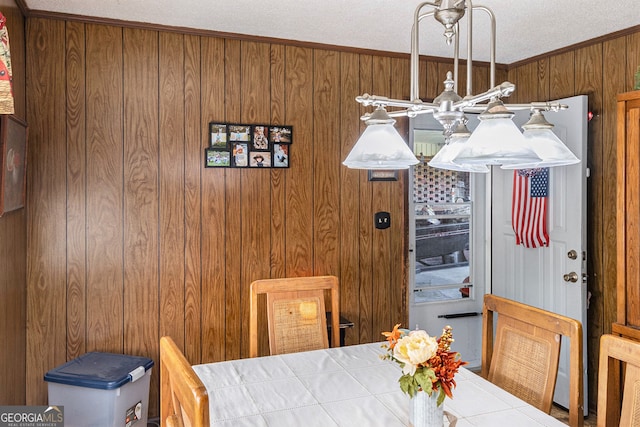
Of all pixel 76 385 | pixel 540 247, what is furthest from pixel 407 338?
pixel 540 247

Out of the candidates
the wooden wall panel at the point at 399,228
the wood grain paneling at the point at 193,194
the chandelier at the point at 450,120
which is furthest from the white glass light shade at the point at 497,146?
the wooden wall panel at the point at 399,228

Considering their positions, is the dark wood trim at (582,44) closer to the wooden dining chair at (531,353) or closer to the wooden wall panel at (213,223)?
the wooden dining chair at (531,353)

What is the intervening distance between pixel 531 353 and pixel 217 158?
206cm

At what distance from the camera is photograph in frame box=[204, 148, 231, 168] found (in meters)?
3.03

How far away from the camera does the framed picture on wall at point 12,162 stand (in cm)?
200

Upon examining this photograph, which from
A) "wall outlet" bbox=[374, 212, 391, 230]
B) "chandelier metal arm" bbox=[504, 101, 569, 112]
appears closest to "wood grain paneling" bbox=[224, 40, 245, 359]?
"wall outlet" bbox=[374, 212, 391, 230]

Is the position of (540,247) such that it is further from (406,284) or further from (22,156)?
(22,156)

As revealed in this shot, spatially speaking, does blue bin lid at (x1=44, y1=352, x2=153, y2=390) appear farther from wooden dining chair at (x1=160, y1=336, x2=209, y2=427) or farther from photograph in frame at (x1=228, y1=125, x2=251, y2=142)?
photograph in frame at (x1=228, y1=125, x2=251, y2=142)

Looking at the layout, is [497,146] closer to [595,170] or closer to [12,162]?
[12,162]

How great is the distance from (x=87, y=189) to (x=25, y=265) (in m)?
0.52

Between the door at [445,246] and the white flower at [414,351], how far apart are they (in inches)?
90.9

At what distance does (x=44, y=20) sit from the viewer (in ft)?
8.89

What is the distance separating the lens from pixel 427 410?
4.69 ft
